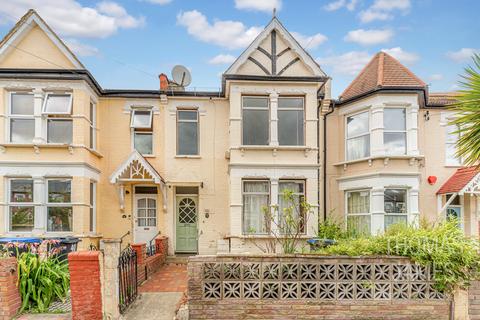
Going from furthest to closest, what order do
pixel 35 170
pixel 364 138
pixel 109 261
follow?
1. pixel 364 138
2. pixel 35 170
3. pixel 109 261

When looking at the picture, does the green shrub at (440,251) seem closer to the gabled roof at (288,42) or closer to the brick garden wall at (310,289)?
the brick garden wall at (310,289)

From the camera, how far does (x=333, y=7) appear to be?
13094mm

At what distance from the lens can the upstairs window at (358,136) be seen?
1374 cm

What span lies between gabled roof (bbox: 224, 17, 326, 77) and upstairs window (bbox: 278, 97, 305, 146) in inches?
46.4

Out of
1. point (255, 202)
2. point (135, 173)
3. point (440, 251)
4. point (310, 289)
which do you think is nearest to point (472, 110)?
point (440, 251)

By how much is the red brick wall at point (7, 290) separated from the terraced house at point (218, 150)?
5.73 m

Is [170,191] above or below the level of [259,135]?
below

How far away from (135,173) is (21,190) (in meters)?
3.77

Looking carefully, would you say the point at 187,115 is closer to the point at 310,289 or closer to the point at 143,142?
the point at 143,142

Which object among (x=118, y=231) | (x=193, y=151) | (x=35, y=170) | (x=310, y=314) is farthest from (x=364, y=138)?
(x=35, y=170)

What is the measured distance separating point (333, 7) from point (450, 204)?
850 cm

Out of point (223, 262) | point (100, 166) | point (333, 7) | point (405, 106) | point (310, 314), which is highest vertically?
point (333, 7)

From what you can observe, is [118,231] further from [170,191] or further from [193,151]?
[193,151]

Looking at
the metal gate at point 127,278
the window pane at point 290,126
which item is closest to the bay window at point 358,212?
the window pane at point 290,126
